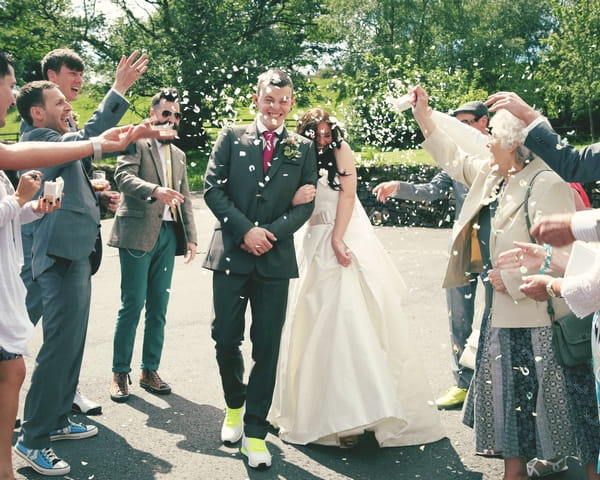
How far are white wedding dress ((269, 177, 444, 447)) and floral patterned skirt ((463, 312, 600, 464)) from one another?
1.95 feet

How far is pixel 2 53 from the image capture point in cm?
364

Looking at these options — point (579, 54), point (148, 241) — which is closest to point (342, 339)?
point (148, 241)

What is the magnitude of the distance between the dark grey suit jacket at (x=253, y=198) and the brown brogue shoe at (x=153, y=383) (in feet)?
4.88

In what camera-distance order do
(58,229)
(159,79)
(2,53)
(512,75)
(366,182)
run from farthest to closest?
A: (512,75), (159,79), (366,182), (58,229), (2,53)

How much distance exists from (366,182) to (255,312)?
13.0 m

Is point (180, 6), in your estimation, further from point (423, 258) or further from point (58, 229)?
point (58, 229)

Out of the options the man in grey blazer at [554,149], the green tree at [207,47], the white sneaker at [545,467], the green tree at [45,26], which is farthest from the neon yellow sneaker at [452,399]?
the green tree at [45,26]

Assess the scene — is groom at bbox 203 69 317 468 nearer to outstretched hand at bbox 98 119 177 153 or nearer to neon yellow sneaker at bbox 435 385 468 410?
outstretched hand at bbox 98 119 177 153

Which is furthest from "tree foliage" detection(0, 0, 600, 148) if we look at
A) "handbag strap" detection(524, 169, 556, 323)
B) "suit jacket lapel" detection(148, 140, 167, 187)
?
"handbag strap" detection(524, 169, 556, 323)

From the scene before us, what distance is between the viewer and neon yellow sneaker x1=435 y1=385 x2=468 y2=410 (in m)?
5.19

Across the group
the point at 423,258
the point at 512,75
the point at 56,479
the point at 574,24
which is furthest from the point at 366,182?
the point at 512,75

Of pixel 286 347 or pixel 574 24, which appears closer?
pixel 286 347

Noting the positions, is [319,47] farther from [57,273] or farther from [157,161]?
[57,273]

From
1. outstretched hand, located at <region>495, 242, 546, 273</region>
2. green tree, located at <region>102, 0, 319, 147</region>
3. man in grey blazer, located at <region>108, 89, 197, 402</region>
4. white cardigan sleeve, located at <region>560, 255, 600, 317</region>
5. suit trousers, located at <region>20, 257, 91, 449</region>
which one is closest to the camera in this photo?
white cardigan sleeve, located at <region>560, 255, 600, 317</region>
